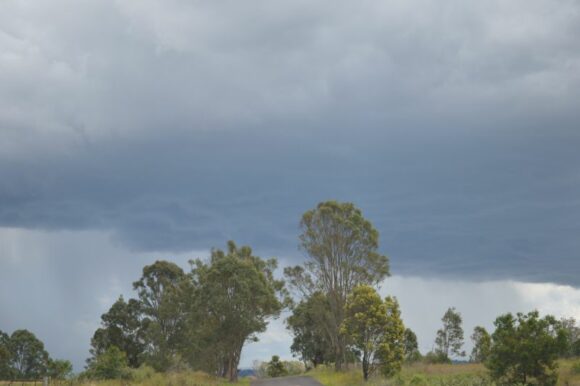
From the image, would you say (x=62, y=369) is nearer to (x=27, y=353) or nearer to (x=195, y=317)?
(x=195, y=317)

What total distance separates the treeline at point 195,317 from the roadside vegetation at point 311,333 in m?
0.14

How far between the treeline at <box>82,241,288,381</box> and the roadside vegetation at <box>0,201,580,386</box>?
5.4 inches

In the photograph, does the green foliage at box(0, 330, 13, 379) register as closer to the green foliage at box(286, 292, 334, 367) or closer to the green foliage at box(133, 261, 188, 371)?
the green foliage at box(133, 261, 188, 371)

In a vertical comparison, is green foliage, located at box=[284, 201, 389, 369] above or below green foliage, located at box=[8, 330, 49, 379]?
above

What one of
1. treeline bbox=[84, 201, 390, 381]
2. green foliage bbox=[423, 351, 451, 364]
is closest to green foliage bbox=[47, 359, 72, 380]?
treeline bbox=[84, 201, 390, 381]

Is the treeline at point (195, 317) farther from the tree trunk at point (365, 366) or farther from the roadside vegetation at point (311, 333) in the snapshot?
the tree trunk at point (365, 366)

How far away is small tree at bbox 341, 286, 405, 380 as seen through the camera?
4312cm

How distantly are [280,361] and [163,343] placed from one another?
18.5 m

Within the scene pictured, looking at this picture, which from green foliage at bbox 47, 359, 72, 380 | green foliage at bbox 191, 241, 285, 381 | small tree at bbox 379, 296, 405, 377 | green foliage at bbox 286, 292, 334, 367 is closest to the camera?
green foliage at bbox 47, 359, 72, 380

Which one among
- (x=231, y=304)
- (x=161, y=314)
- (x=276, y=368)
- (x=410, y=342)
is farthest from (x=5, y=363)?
(x=410, y=342)

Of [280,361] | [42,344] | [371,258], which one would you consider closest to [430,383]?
[371,258]

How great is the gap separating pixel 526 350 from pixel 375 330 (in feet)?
51.7

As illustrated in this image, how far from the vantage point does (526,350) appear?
29531mm

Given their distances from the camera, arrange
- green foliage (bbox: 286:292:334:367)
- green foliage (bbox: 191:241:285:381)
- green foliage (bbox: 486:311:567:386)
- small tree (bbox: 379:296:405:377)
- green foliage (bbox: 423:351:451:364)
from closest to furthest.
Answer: green foliage (bbox: 486:311:567:386) < small tree (bbox: 379:296:405:377) < green foliage (bbox: 191:241:285:381) < green foliage (bbox: 423:351:451:364) < green foliage (bbox: 286:292:334:367)
